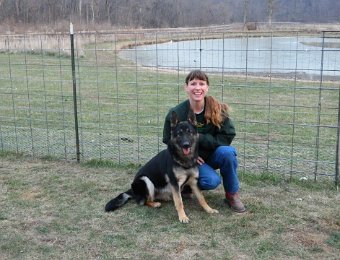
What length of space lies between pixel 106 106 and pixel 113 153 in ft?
12.9

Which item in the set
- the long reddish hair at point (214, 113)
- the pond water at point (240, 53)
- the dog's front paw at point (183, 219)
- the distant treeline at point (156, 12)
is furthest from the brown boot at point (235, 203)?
the distant treeline at point (156, 12)

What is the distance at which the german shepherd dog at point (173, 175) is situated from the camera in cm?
475

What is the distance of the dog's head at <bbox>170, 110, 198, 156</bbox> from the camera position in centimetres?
467

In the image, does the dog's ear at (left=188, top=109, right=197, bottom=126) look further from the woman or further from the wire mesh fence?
the wire mesh fence

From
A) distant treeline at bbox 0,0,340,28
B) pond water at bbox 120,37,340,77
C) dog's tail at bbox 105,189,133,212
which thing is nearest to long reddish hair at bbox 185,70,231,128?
pond water at bbox 120,37,340,77

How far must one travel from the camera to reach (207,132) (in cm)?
511

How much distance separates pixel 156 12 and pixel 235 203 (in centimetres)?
5475

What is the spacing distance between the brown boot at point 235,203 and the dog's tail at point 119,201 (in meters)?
1.17

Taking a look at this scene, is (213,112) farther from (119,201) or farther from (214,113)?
(119,201)

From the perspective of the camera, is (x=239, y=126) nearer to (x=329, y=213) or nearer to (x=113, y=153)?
(x=113, y=153)

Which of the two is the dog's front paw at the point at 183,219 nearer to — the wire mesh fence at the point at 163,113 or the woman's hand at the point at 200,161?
the woman's hand at the point at 200,161

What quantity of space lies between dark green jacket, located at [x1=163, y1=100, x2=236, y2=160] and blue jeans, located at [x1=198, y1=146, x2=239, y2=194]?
0.09 m

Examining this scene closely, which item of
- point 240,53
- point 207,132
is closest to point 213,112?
point 207,132

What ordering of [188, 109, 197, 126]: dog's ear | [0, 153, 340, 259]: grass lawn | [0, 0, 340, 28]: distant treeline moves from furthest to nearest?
1. [0, 0, 340, 28]: distant treeline
2. [188, 109, 197, 126]: dog's ear
3. [0, 153, 340, 259]: grass lawn
